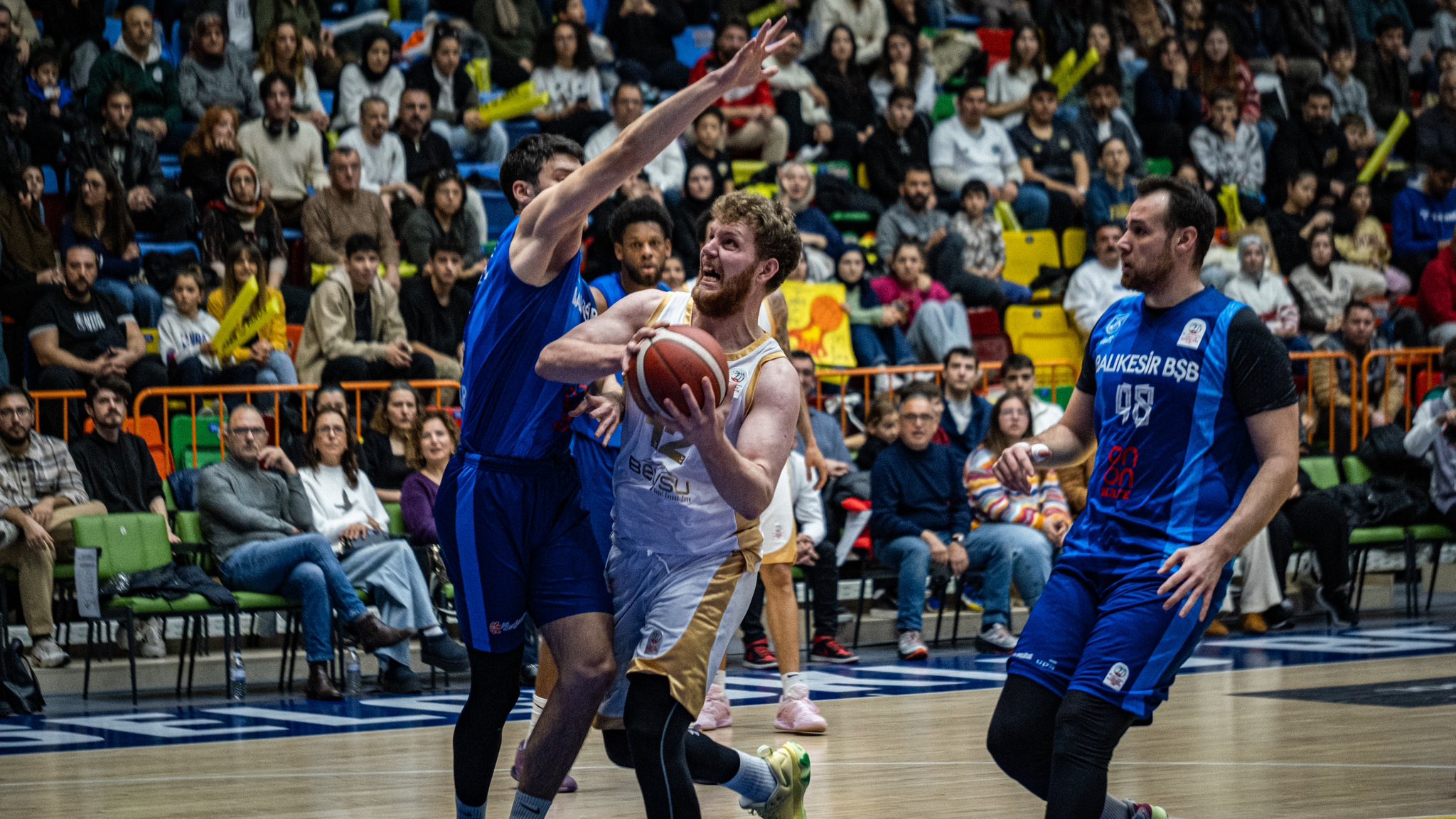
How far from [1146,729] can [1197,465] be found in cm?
354

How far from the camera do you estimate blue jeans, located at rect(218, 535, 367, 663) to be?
30.3 feet

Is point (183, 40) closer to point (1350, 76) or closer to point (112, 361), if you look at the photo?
point (112, 361)

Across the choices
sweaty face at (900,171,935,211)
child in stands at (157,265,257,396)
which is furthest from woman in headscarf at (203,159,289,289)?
sweaty face at (900,171,935,211)

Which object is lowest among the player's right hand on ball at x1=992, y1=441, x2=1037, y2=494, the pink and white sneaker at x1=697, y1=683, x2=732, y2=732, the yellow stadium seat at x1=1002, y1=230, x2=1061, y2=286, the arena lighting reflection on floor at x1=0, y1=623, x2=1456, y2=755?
the arena lighting reflection on floor at x1=0, y1=623, x2=1456, y2=755

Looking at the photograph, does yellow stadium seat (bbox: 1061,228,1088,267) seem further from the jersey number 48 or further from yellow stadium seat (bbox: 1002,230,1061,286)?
the jersey number 48

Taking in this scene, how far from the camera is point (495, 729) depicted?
4578 mm

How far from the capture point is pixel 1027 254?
595 inches

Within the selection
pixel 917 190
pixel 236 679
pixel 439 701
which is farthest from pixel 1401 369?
pixel 236 679

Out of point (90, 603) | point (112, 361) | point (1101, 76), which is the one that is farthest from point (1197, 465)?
point (1101, 76)

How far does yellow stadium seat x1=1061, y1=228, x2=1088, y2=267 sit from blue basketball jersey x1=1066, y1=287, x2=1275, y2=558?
10.9 m

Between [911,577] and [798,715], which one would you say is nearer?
[798,715]

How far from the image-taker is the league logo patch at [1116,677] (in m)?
4.25

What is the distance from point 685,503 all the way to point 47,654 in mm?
6190

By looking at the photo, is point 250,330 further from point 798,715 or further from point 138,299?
point 798,715
